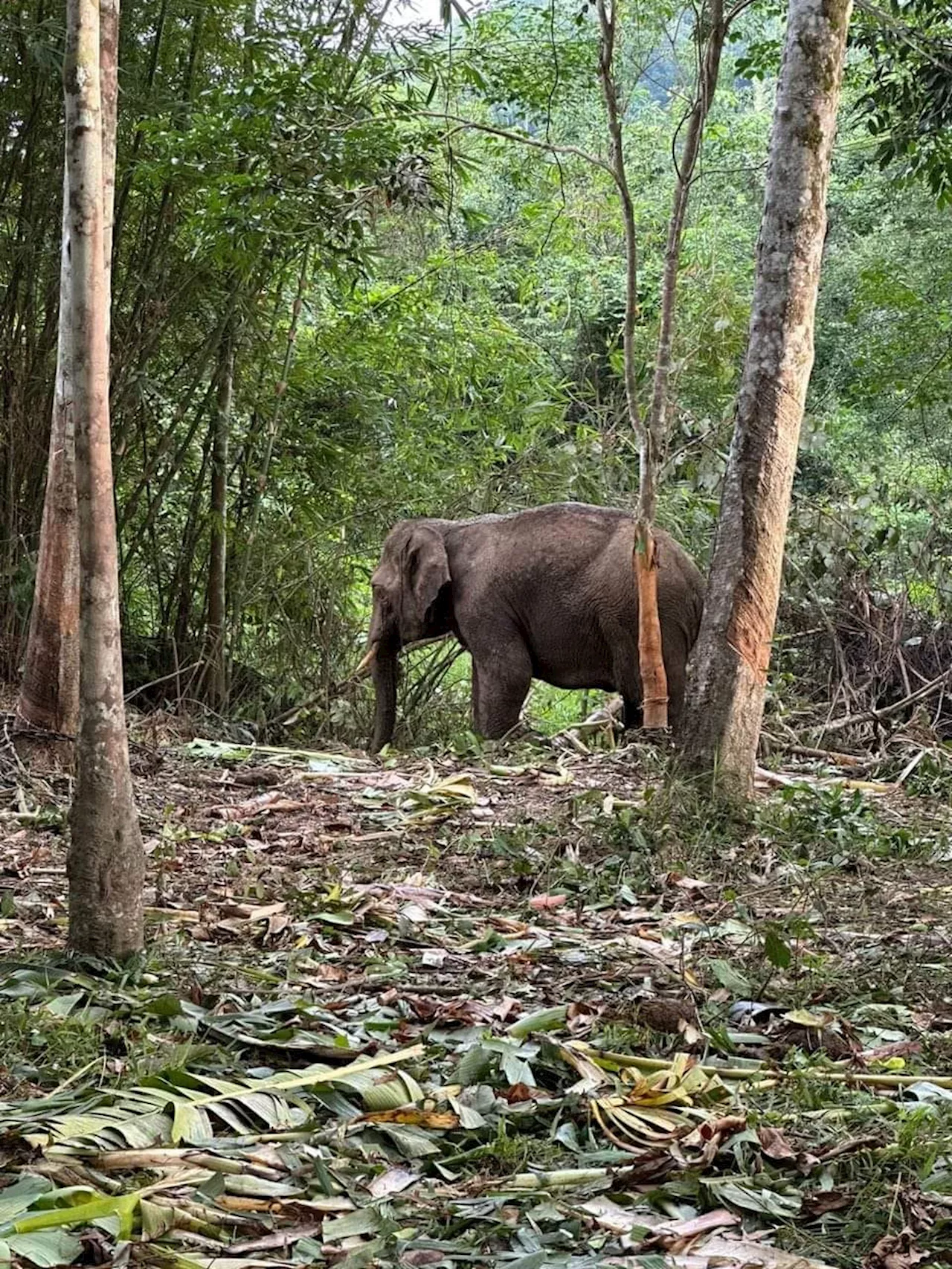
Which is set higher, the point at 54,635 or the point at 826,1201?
the point at 54,635

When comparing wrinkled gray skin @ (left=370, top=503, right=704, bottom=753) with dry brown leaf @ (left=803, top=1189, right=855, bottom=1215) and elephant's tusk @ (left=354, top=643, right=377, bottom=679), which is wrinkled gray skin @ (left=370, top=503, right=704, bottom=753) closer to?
elephant's tusk @ (left=354, top=643, right=377, bottom=679)

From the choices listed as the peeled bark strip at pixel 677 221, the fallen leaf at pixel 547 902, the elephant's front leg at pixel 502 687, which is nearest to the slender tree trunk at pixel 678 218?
the peeled bark strip at pixel 677 221

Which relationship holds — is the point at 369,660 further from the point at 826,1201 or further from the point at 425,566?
the point at 826,1201

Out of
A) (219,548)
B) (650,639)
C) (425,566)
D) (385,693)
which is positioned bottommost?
(385,693)

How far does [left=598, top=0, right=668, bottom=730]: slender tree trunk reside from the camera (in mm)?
6039

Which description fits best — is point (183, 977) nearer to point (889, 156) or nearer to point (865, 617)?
point (865, 617)

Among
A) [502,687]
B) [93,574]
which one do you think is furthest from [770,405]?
[502,687]

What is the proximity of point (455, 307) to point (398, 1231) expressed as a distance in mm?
8910

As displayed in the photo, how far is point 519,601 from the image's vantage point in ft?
29.7

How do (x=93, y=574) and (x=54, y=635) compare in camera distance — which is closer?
(x=93, y=574)

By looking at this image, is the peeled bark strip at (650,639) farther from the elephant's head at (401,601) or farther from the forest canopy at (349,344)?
the elephant's head at (401,601)

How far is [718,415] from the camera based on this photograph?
37.5 ft

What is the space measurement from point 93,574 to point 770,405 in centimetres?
282

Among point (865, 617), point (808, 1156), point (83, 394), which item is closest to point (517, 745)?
point (865, 617)
